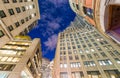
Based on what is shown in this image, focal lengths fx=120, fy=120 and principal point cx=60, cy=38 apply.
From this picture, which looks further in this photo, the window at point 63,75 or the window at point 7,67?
the window at point 63,75

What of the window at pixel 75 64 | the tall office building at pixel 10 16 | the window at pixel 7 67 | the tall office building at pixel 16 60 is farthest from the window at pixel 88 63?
the tall office building at pixel 10 16

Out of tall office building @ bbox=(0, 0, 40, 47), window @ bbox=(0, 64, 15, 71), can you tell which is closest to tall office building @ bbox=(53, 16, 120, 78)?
window @ bbox=(0, 64, 15, 71)

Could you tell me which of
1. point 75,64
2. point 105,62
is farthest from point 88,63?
point 105,62

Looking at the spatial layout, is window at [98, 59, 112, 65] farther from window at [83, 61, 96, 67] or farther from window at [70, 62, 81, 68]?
window at [70, 62, 81, 68]

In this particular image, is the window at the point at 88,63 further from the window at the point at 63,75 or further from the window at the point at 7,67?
the window at the point at 7,67

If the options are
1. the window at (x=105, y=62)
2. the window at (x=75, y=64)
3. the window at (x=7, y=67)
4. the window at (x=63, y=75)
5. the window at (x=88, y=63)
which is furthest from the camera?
the window at (x=75, y=64)

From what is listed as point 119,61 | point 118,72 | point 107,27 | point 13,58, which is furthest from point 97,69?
point 107,27

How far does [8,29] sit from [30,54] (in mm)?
16291

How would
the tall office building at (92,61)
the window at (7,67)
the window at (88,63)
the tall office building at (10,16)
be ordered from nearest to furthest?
the tall office building at (10,16)
the window at (7,67)
the tall office building at (92,61)
the window at (88,63)

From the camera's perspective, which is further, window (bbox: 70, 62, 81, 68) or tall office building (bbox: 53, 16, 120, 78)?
window (bbox: 70, 62, 81, 68)

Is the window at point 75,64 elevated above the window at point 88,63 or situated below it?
below

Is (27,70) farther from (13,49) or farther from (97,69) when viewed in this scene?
(97,69)

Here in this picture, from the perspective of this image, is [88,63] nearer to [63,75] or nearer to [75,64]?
[75,64]

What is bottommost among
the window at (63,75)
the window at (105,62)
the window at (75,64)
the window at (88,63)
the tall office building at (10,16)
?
the window at (63,75)
